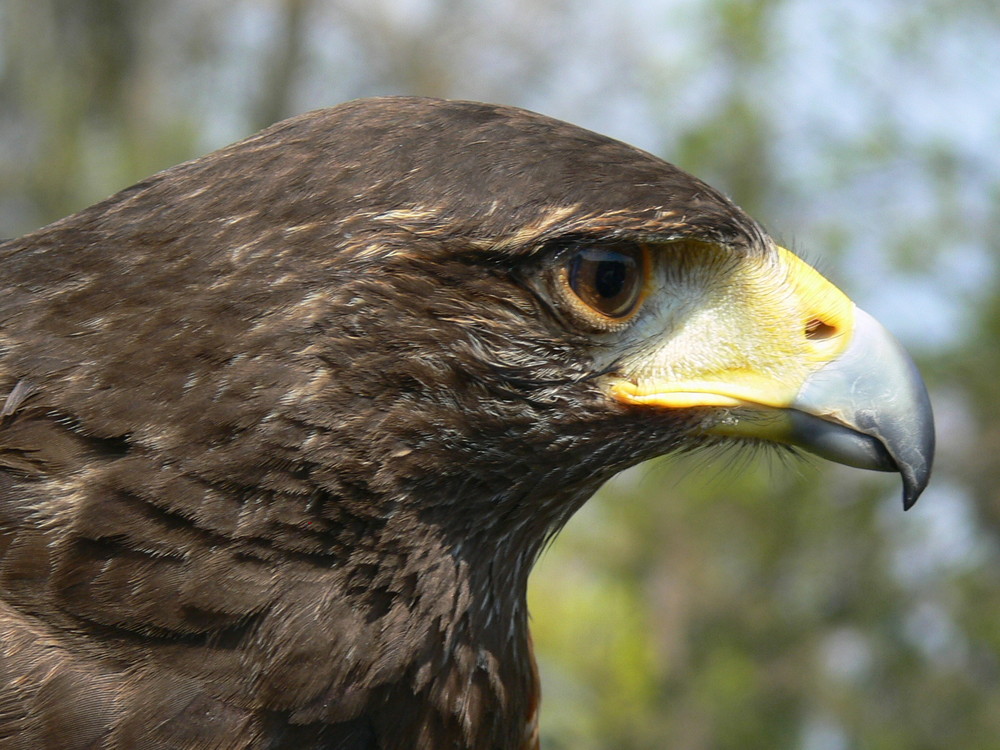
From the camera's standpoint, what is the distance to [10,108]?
48.7 ft

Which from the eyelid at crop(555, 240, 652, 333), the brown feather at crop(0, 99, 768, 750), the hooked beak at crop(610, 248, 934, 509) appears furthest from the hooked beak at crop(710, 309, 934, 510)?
the eyelid at crop(555, 240, 652, 333)

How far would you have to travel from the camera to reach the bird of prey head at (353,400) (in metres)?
1.95

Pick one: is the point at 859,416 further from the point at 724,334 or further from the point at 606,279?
the point at 606,279

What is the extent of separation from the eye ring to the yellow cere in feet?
0.14

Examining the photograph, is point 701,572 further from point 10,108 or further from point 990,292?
point 10,108

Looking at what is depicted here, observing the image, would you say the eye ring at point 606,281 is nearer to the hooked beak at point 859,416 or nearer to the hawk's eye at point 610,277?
the hawk's eye at point 610,277

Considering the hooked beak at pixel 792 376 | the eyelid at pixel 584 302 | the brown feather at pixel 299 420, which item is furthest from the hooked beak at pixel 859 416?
the eyelid at pixel 584 302

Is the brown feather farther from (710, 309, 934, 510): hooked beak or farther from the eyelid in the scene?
(710, 309, 934, 510): hooked beak

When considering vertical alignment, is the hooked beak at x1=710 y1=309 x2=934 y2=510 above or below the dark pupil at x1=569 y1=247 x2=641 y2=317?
below

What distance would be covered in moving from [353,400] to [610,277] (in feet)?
1.78

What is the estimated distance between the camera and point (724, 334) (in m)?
2.29

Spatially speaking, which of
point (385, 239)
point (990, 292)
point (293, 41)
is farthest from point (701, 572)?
point (385, 239)

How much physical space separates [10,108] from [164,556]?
14.6 m

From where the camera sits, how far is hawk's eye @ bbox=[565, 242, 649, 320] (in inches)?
83.7
